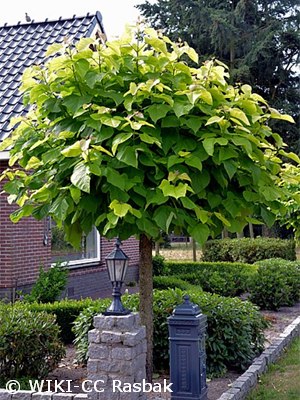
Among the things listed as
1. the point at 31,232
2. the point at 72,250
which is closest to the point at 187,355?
the point at 31,232

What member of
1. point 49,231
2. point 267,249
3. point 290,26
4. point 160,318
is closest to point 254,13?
point 290,26

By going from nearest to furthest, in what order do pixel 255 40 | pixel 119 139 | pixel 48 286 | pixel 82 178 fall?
1. pixel 82 178
2. pixel 119 139
3. pixel 48 286
4. pixel 255 40

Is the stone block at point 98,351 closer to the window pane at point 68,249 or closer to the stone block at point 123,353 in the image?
the stone block at point 123,353

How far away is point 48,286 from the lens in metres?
9.02

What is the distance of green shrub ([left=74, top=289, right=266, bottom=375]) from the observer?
19.6 ft

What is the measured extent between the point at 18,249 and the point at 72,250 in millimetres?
2076

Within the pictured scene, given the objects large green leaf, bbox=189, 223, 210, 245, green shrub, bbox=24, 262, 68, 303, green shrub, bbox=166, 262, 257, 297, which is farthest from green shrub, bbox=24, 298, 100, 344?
green shrub, bbox=166, 262, 257, 297

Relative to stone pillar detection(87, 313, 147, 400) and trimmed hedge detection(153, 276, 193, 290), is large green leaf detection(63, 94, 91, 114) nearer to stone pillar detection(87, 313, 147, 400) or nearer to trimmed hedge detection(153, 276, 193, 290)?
stone pillar detection(87, 313, 147, 400)

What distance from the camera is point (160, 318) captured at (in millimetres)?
6020

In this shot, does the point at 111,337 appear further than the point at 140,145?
Yes

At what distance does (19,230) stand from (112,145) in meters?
5.63

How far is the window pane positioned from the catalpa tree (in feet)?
17.1

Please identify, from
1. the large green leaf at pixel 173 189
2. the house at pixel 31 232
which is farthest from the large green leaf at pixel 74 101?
the house at pixel 31 232

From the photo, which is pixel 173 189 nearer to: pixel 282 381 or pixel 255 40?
pixel 282 381
